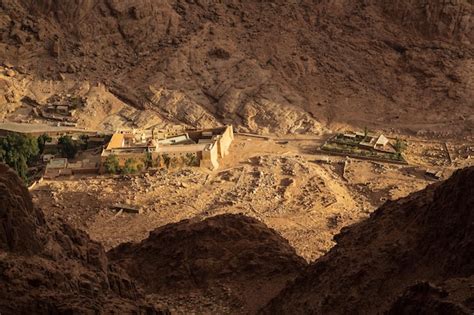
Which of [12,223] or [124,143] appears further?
[124,143]

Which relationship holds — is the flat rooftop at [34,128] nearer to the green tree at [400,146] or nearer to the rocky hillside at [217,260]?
the green tree at [400,146]

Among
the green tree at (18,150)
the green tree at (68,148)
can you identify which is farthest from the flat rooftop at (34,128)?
the green tree at (68,148)

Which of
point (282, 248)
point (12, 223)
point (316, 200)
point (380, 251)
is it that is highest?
point (12, 223)

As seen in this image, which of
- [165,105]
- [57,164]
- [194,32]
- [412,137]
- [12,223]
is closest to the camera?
[12,223]

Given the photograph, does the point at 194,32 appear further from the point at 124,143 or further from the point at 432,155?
the point at 432,155

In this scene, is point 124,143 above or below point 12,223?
below

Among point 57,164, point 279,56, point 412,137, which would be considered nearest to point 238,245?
point 57,164

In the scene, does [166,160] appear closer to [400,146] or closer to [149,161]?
[149,161]

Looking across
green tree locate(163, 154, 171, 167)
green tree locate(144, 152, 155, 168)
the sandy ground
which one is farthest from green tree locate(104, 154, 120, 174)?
green tree locate(163, 154, 171, 167)
